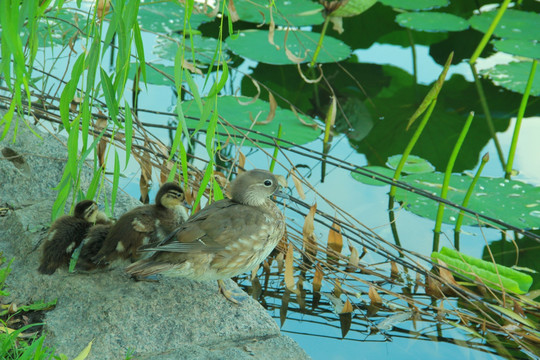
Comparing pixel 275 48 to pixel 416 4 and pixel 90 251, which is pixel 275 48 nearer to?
pixel 416 4

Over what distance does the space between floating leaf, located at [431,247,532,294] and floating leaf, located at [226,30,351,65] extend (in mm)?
3125

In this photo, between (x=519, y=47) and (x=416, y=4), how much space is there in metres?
1.64

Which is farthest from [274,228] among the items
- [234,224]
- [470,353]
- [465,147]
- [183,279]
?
[465,147]

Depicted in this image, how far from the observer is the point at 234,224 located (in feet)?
9.46

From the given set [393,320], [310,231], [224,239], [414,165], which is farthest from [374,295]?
[414,165]

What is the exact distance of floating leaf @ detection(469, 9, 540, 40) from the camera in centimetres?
719

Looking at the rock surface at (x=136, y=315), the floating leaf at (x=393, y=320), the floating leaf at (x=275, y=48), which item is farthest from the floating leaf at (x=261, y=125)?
the rock surface at (x=136, y=315)

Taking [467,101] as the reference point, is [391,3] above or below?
above

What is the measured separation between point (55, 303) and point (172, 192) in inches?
29.6

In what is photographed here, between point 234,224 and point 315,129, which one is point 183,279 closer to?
point 234,224

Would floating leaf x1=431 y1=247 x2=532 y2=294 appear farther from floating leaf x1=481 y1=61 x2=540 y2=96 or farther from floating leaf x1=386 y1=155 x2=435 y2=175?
floating leaf x1=481 y1=61 x2=540 y2=96

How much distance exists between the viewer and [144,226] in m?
2.96

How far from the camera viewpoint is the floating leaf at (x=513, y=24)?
719 cm

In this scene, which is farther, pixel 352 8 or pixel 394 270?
pixel 352 8
